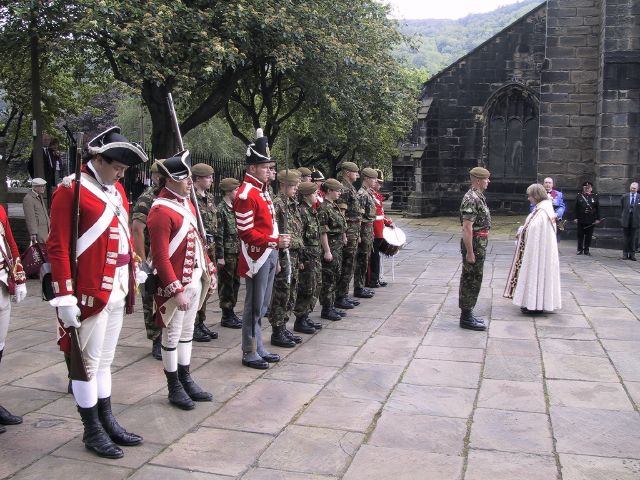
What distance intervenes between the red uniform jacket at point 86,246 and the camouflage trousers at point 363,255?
19.1 feet

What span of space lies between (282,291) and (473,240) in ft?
8.18

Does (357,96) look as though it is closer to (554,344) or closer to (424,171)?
(554,344)

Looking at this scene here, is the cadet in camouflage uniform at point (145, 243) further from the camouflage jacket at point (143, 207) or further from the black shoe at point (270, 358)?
the black shoe at point (270, 358)

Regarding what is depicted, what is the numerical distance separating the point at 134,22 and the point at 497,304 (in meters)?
6.92

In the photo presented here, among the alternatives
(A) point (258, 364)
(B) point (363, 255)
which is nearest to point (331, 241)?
(B) point (363, 255)

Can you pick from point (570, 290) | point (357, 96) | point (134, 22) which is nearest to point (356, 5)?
point (357, 96)

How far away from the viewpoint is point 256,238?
6176mm

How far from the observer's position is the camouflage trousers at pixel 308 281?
302 inches

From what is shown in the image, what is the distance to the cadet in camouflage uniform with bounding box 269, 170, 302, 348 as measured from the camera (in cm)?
684

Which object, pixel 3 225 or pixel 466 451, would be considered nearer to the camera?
pixel 466 451

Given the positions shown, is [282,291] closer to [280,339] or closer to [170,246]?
[280,339]

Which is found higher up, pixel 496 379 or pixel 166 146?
pixel 166 146

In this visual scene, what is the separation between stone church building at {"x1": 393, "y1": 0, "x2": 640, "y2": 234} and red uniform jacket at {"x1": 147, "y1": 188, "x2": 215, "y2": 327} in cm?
1453

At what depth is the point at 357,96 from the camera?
49.3 ft
